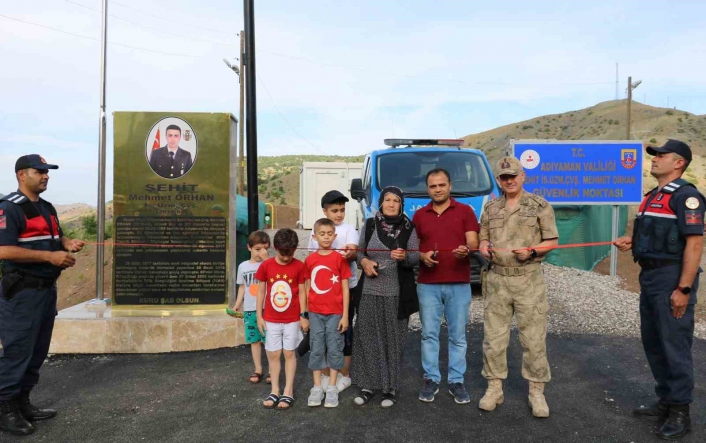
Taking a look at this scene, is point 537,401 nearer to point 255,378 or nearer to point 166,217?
point 255,378

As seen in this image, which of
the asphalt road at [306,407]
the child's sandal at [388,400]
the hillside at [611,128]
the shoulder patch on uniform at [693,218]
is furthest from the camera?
the hillside at [611,128]

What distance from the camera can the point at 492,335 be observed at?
4199 millimetres

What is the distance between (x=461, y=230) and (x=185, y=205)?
3455mm

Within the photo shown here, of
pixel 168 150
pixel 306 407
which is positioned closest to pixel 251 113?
pixel 168 150

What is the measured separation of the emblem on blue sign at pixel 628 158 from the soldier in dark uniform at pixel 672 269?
8.15m

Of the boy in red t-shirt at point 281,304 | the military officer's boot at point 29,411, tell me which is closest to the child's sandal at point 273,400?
the boy in red t-shirt at point 281,304

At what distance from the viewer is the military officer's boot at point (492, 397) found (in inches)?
162

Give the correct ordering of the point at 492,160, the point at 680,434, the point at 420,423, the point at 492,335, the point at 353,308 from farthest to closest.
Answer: the point at 492,160, the point at 353,308, the point at 492,335, the point at 420,423, the point at 680,434

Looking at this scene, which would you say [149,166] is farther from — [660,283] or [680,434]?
[680,434]

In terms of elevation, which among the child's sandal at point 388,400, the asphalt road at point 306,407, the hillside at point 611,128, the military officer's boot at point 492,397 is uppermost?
the hillside at point 611,128

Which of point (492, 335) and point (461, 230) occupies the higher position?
point (461, 230)

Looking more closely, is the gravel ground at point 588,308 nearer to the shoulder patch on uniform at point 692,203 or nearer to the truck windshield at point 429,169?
the truck windshield at point 429,169

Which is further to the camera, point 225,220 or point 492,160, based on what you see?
point 492,160

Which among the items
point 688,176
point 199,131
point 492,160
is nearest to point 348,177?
point 199,131
